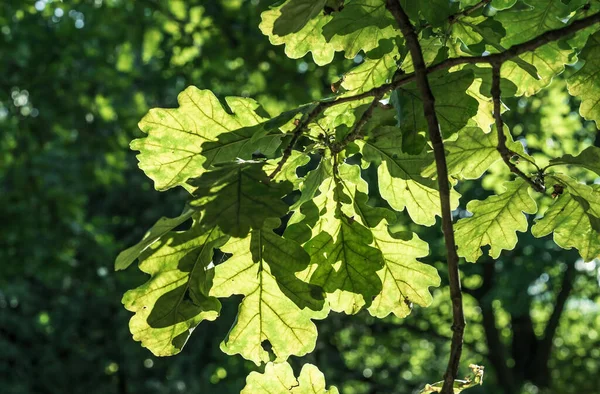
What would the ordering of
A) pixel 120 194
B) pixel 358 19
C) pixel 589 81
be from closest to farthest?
pixel 358 19 → pixel 589 81 → pixel 120 194

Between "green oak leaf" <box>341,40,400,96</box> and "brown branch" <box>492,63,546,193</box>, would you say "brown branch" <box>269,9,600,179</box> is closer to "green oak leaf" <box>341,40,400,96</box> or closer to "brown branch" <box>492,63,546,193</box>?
"brown branch" <box>492,63,546,193</box>

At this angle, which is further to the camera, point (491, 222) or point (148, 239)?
point (491, 222)

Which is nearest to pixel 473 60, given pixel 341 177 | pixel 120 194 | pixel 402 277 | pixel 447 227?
pixel 447 227

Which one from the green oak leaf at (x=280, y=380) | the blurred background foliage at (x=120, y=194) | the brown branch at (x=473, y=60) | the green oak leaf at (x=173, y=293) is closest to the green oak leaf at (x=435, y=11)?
the brown branch at (x=473, y=60)

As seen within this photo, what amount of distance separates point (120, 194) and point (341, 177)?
9684mm

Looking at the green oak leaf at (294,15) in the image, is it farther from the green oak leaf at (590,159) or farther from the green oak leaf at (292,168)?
the green oak leaf at (590,159)

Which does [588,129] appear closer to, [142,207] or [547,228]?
[142,207]

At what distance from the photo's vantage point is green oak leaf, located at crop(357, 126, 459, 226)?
131 centimetres

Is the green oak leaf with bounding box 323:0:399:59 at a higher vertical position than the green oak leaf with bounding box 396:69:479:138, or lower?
higher

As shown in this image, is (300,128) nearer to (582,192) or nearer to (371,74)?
(371,74)

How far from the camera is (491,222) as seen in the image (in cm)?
150

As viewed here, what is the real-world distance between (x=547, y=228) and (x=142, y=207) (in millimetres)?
9370

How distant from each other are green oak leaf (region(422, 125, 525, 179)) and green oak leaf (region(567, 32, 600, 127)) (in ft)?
0.41

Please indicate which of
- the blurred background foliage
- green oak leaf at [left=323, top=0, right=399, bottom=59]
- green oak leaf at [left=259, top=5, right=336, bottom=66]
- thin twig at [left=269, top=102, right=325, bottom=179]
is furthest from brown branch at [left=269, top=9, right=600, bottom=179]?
the blurred background foliage
